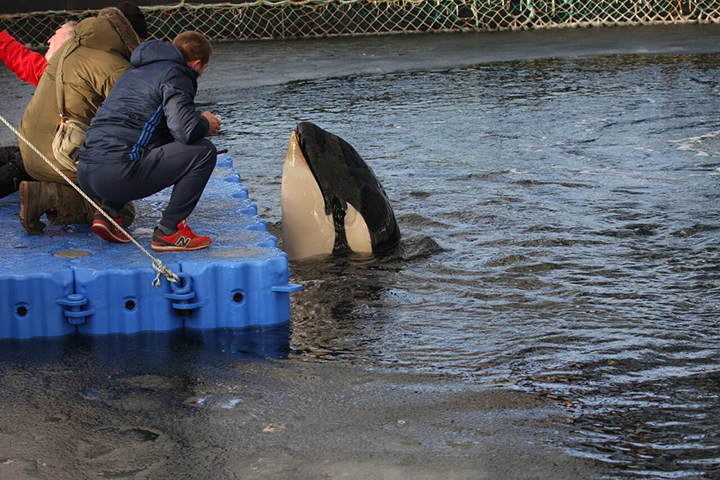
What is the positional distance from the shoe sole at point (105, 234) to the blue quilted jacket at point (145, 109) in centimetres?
37

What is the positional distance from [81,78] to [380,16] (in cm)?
1903

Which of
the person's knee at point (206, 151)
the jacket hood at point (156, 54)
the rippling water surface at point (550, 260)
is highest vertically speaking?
the jacket hood at point (156, 54)

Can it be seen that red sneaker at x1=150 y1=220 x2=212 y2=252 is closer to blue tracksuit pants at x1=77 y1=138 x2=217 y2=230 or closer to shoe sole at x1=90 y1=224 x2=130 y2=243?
blue tracksuit pants at x1=77 y1=138 x2=217 y2=230

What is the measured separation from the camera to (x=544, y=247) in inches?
269

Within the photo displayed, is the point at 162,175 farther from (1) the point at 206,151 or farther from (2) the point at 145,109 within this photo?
(2) the point at 145,109

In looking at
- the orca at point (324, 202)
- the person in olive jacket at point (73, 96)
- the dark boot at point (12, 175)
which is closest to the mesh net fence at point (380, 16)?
the dark boot at point (12, 175)

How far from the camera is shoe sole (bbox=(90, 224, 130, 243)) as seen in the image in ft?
18.0

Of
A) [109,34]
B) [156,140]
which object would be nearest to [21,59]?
[109,34]

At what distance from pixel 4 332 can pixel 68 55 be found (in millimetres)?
1667

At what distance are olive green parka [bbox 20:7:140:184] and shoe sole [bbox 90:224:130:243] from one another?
A: 525 millimetres

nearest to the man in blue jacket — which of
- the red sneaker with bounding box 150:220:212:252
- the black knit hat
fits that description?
the red sneaker with bounding box 150:220:212:252

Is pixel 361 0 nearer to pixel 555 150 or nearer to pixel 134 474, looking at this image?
pixel 555 150

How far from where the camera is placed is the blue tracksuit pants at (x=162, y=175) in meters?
5.40

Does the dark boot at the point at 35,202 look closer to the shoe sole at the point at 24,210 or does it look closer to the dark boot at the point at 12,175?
the shoe sole at the point at 24,210
